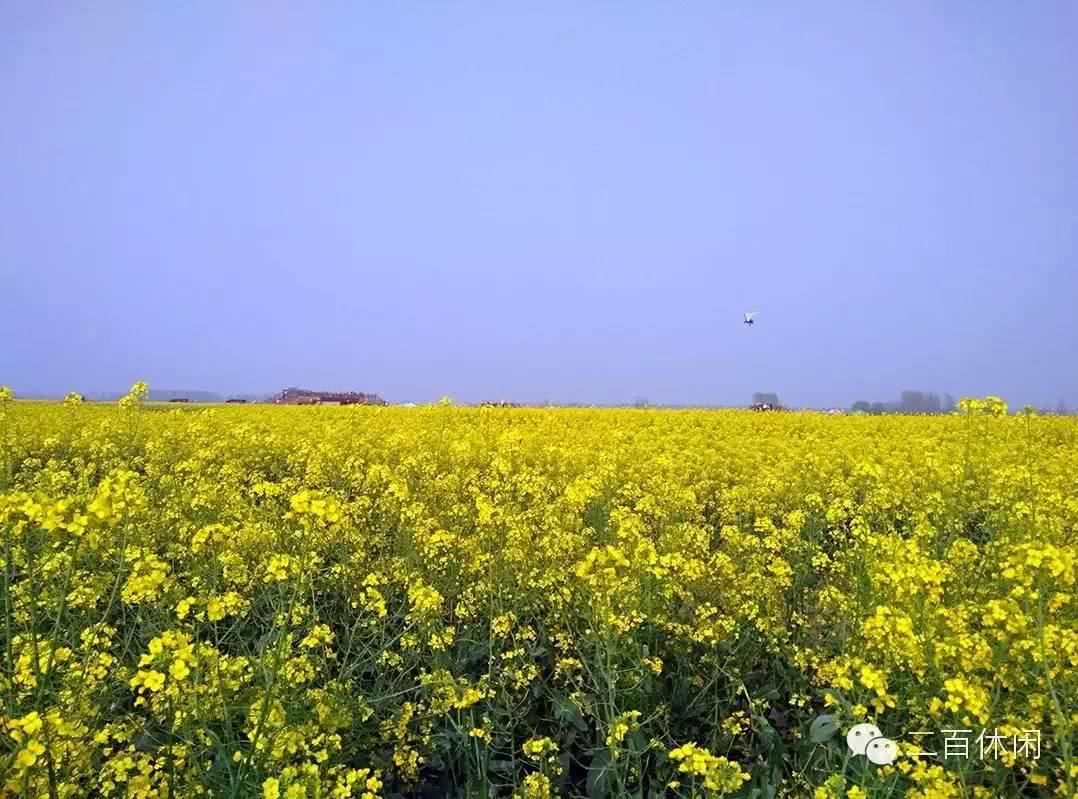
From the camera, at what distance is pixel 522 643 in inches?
166

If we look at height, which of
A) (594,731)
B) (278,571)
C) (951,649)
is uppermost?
(278,571)

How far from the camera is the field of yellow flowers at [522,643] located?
2.49 m

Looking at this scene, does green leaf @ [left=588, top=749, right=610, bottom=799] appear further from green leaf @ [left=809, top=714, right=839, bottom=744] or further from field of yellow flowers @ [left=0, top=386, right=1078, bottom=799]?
green leaf @ [left=809, top=714, right=839, bottom=744]

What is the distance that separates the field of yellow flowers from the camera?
2.49m

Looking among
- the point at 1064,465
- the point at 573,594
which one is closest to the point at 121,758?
the point at 573,594

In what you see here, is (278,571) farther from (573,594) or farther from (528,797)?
(573,594)

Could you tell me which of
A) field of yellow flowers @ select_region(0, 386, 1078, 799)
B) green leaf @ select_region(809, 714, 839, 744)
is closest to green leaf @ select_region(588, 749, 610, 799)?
field of yellow flowers @ select_region(0, 386, 1078, 799)

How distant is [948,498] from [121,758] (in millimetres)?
6109

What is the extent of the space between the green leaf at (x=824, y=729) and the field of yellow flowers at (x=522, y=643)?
1 cm

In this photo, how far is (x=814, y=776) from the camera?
316cm

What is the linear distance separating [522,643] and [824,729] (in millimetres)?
1807

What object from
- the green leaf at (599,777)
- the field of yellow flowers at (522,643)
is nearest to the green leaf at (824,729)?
the field of yellow flowers at (522,643)

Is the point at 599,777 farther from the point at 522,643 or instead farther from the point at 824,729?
the point at 522,643

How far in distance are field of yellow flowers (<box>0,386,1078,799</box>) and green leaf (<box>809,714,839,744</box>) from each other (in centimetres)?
1
